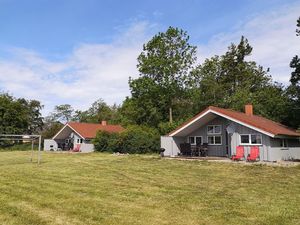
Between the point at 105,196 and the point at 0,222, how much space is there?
3.75m

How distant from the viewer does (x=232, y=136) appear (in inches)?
1012

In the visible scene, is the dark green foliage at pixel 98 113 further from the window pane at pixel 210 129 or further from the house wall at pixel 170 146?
the window pane at pixel 210 129

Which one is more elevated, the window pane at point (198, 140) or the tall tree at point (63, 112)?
the tall tree at point (63, 112)

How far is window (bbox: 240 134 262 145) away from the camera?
79.0ft

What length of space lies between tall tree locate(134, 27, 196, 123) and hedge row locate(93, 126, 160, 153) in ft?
44.0

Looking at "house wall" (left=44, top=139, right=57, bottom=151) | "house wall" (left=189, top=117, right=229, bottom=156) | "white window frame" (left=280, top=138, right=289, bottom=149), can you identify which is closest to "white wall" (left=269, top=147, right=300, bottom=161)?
"white window frame" (left=280, top=138, right=289, bottom=149)

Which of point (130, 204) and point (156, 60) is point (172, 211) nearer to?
point (130, 204)

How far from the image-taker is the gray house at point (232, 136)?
23641 mm

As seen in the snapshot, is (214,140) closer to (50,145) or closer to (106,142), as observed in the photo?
(106,142)

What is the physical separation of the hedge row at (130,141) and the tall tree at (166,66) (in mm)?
13400

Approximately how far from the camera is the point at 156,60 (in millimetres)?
50219

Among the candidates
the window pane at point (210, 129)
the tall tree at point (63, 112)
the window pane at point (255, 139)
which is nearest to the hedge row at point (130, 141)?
the window pane at point (210, 129)

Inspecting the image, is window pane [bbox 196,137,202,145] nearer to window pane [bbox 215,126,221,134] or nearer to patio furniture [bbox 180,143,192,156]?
patio furniture [bbox 180,143,192,156]

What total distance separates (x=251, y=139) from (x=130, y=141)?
14.6 m
